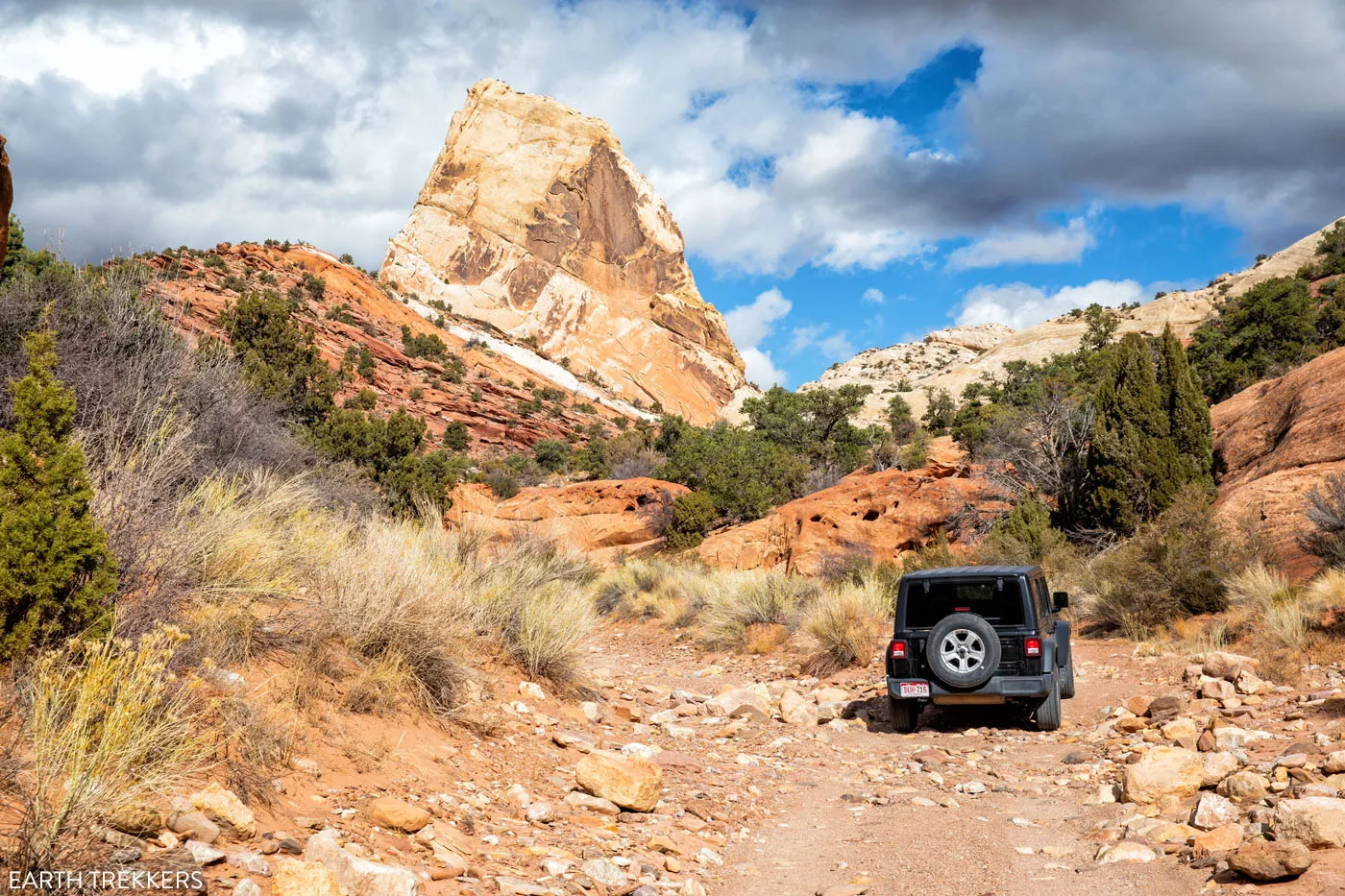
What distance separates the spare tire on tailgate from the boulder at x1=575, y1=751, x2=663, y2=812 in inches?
142

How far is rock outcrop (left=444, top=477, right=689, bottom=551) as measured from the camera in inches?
1081

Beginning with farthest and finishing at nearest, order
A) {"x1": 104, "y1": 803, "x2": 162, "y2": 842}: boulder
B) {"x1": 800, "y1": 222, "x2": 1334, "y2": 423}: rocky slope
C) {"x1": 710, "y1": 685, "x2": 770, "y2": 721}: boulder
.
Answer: {"x1": 800, "y1": 222, "x2": 1334, "y2": 423}: rocky slope < {"x1": 710, "y1": 685, "x2": 770, "y2": 721}: boulder < {"x1": 104, "y1": 803, "x2": 162, "y2": 842}: boulder

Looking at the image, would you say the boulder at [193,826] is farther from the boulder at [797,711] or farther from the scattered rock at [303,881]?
the boulder at [797,711]

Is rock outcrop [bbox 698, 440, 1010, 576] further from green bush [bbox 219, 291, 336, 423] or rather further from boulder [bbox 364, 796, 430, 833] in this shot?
boulder [bbox 364, 796, 430, 833]

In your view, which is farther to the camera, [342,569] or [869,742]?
[869,742]

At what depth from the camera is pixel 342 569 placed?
6.79 m

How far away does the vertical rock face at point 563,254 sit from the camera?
91688 millimetres

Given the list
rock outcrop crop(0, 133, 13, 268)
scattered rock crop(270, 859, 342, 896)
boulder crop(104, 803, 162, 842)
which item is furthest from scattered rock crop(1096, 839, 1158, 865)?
rock outcrop crop(0, 133, 13, 268)

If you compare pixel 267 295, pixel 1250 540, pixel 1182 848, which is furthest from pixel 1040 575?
pixel 267 295

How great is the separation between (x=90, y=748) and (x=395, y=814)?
1451 millimetres

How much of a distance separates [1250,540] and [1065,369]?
3015cm

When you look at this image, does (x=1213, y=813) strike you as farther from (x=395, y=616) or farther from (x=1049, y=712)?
(x=395, y=616)

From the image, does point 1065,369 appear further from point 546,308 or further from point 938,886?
point 546,308

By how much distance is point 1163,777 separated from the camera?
5.91m
